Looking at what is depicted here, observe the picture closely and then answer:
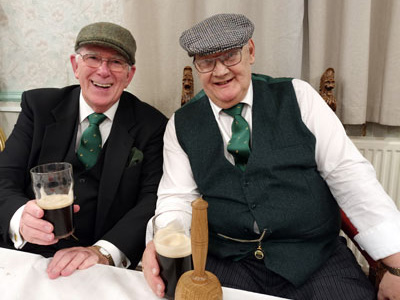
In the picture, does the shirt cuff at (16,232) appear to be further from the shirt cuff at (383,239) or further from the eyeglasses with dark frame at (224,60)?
the shirt cuff at (383,239)

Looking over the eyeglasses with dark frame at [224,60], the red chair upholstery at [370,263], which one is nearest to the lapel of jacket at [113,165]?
the eyeglasses with dark frame at [224,60]

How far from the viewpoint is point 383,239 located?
1108mm

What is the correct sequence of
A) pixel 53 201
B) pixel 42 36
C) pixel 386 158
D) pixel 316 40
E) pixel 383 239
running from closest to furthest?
pixel 53 201, pixel 383 239, pixel 316 40, pixel 386 158, pixel 42 36

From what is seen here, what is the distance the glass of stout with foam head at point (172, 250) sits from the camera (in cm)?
79

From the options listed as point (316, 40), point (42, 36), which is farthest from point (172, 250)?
point (42, 36)

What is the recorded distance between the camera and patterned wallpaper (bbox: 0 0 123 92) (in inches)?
81.2

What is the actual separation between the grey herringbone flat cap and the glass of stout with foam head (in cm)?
72

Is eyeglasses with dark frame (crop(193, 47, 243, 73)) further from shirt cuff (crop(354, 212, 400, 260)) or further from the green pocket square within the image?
shirt cuff (crop(354, 212, 400, 260))

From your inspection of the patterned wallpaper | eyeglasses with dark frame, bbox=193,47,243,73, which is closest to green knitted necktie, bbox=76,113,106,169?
eyeglasses with dark frame, bbox=193,47,243,73

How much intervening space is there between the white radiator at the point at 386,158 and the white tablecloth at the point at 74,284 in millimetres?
1338

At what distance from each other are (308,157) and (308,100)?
239 millimetres

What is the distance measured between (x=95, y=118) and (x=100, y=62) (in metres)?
0.25

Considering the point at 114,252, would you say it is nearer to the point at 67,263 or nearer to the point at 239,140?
the point at 67,263

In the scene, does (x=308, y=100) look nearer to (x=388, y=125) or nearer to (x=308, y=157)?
(x=308, y=157)
